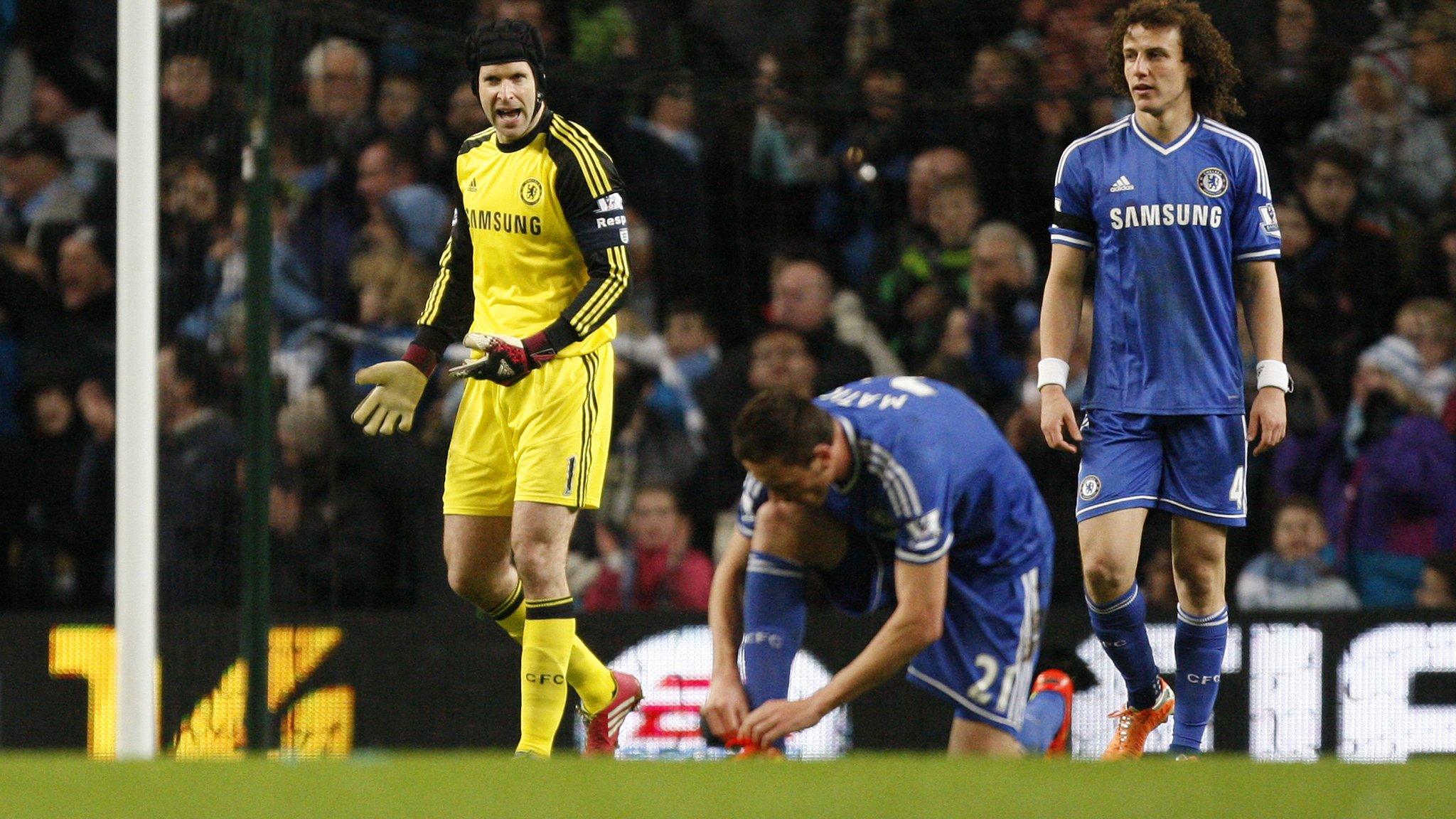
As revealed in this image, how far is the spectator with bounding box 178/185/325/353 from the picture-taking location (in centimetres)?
743

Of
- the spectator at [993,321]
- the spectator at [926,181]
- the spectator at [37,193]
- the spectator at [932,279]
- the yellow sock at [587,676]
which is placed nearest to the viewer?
the yellow sock at [587,676]

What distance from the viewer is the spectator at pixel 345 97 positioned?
8039 millimetres

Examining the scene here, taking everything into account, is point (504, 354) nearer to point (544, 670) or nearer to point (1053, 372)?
point (544, 670)

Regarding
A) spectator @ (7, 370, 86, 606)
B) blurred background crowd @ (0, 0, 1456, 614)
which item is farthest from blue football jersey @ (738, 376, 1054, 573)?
spectator @ (7, 370, 86, 606)

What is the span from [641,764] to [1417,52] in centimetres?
511

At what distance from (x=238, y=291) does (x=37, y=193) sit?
6.52 ft

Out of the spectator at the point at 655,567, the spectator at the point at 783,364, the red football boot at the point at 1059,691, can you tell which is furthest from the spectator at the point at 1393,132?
the spectator at the point at 655,567

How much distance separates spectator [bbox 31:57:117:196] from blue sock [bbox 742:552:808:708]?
5.38 metres

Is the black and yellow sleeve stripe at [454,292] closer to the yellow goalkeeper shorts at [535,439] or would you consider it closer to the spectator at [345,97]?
the yellow goalkeeper shorts at [535,439]

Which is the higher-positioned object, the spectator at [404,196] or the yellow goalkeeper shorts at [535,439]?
the spectator at [404,196]

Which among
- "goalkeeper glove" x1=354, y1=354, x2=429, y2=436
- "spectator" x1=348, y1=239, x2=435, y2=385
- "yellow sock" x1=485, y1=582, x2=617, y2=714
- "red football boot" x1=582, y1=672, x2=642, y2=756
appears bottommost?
"red football boot" x1=582, y1=672, x2=642, y2=756

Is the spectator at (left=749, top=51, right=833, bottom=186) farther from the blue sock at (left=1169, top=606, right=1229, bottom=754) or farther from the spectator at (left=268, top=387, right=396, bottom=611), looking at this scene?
the blue sock at (left=1169, top=606, right=1229, bottom=754)

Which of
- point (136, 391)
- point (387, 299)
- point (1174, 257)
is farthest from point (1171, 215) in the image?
point (387, 299)

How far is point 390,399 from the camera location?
220 inches
